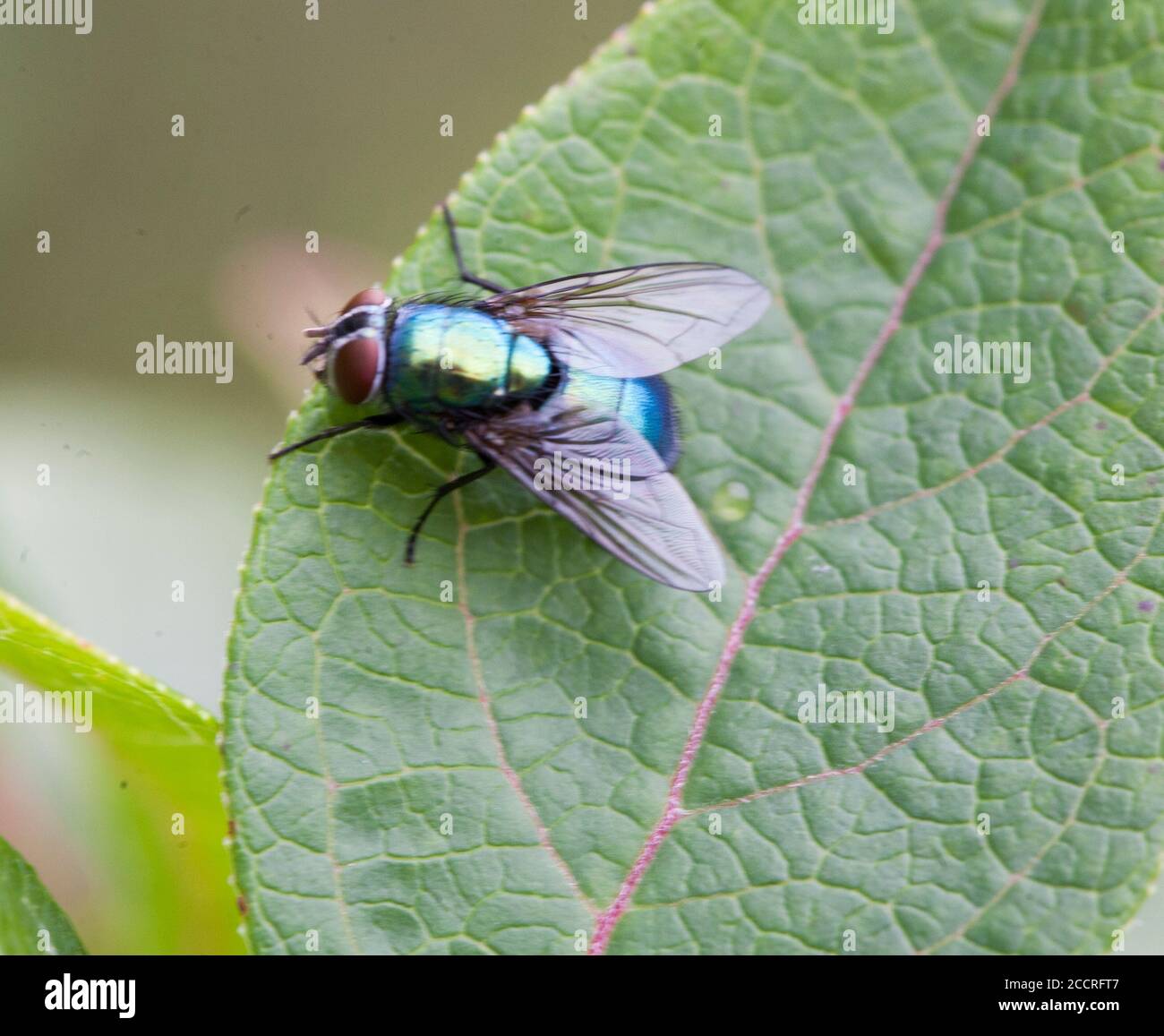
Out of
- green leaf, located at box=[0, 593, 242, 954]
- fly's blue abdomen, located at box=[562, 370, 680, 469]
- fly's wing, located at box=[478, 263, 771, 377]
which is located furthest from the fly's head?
green leaf, located at box=[0, 593, 242, 954]

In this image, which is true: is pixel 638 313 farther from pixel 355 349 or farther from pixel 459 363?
pixel 355 349

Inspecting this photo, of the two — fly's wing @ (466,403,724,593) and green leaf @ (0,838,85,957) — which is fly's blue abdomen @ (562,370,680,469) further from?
green leaf @ (0,838,85,957)

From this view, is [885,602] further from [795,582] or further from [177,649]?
[177,649]

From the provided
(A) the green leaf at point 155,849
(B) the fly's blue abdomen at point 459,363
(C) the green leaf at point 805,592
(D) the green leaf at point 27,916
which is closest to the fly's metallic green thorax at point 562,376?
(B) the fly's blue abdomen at point 459,363

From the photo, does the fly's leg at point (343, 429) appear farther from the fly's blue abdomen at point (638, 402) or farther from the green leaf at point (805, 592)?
the fly's blue abdomen at point (638, 402)
